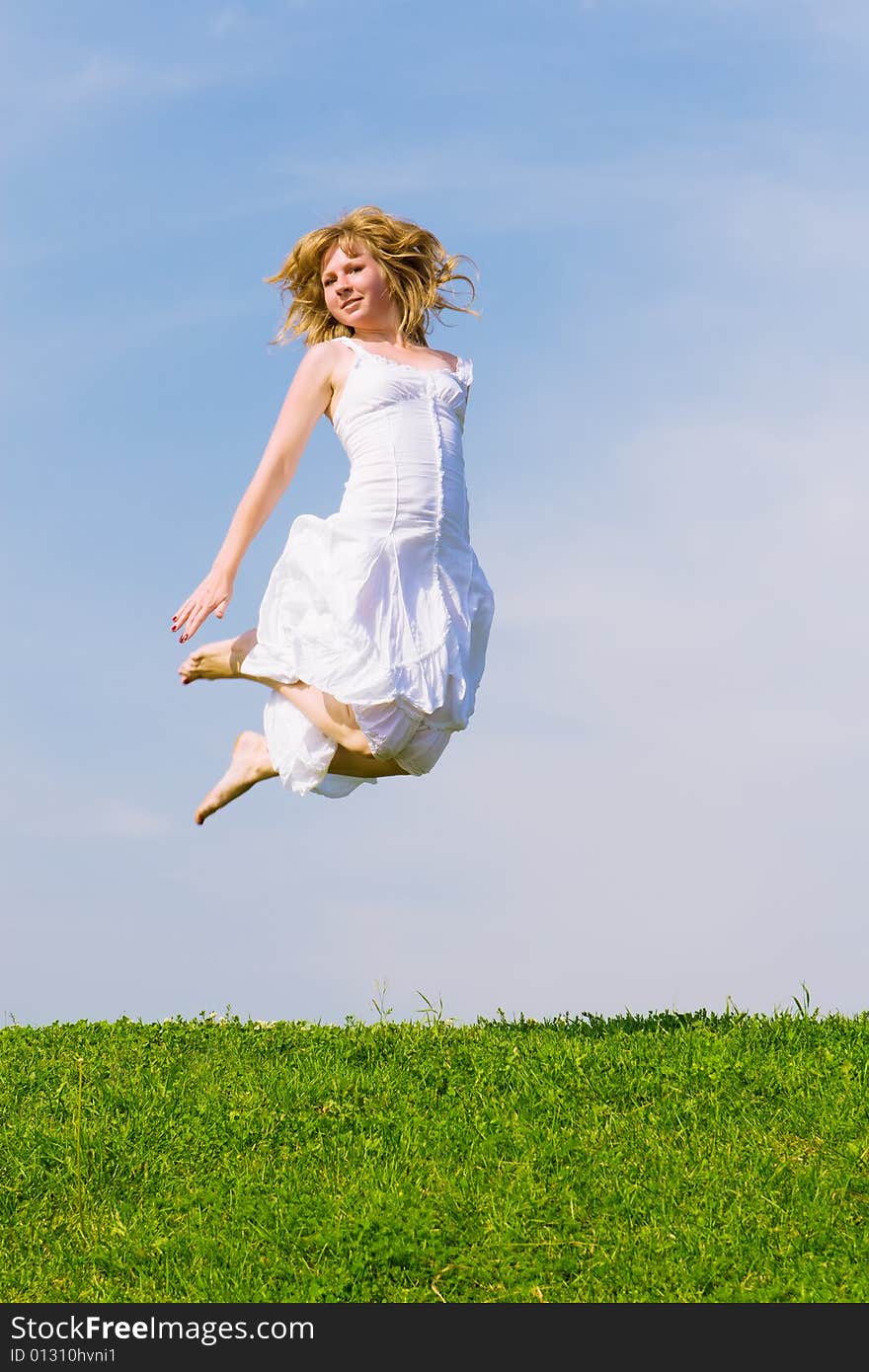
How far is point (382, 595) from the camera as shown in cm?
691

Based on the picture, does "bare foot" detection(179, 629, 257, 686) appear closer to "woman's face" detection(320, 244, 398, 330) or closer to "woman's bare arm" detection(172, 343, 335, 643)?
"woman's bare arm" detection(172, 343, 335, 643)

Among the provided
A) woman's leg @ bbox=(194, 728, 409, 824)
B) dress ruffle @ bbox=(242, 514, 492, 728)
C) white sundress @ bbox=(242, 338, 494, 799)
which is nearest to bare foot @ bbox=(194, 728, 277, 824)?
woman's leg @ bbox=(194, 728, 409, 824)

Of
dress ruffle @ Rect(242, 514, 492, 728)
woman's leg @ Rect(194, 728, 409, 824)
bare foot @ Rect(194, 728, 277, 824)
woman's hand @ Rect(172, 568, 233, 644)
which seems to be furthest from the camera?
bare foot @ Rect(194, 728, 277, 824)

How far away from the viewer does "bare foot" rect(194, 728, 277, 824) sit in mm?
7410

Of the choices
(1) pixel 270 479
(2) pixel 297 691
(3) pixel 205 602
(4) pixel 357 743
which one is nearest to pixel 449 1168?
(4) pixel 357 743

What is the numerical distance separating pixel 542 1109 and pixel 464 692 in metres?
2.24

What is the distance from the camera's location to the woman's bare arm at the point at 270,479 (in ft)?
22.9

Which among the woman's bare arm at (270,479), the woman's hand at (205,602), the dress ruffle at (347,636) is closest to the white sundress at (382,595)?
the dress ruffle at (347,636)

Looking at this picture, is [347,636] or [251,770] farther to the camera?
[251,770]

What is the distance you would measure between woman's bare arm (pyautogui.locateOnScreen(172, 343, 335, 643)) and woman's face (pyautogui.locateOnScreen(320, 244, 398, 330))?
413 millimetres

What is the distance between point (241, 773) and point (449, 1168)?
2.21m

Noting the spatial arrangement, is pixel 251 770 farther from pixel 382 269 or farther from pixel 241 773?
pixel 382 269
